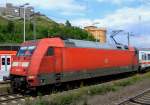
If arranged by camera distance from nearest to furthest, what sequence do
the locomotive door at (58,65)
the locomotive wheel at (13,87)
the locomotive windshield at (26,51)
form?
the locomotive windshield at (26,51) < the locomotive wheel at (13,87) < the locomotive door at (58,65)

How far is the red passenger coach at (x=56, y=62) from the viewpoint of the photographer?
1977 cm

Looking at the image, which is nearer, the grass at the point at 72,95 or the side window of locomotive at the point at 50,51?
the grass at the point at 72,95

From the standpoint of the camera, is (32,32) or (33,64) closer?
(33,64)

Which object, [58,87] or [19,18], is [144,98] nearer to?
[58,87]

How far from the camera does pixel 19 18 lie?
134000mm

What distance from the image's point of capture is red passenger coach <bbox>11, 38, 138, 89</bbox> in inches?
778

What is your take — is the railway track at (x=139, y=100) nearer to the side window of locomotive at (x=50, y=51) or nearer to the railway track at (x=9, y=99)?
the railway track at (x=9, y=99)

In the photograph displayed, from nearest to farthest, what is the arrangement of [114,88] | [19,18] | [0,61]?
1. [114,88]
2. [0,61]
3. [19,18]

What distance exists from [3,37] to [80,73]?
69.5m

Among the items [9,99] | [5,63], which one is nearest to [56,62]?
[9,99]

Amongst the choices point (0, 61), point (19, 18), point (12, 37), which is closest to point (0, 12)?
point (19, 18)

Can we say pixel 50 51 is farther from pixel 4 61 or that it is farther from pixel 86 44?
pixel 4 61

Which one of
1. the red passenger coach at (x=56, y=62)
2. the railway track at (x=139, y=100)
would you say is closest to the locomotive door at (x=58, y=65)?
the red passenger coach at (x=56, y=62)

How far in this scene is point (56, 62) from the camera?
69.1ft
